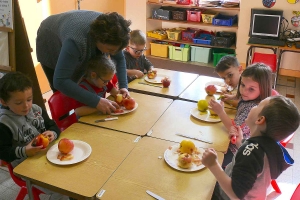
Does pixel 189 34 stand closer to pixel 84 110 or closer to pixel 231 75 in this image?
pixel 231 75

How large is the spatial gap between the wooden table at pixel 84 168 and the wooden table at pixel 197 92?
2.40ft

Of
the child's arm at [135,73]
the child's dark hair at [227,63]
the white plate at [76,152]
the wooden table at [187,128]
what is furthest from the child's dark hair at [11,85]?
the child's dark hair at [227,63]

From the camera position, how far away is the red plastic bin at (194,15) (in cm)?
497

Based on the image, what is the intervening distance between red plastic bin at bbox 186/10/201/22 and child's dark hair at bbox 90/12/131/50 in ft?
11.1

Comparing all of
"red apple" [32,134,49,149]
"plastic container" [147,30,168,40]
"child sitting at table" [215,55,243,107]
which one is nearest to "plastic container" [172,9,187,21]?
"plastic container" [147,30,168,40]

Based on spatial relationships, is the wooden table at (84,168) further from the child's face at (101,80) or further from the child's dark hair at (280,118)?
the child's dark hair at (280,118)

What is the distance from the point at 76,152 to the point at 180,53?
12.7 feet

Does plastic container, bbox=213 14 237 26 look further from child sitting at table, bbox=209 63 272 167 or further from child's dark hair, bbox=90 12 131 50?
child's dark hair, bbox=90 12 131 50

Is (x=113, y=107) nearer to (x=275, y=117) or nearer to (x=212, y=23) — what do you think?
(x=275, y=117)

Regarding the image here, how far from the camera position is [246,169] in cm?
117

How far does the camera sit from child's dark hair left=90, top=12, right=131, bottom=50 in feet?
5.87

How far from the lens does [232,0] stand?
4.87 m

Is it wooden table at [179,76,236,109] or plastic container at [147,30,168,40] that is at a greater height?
plastic container at [147,30,168,40]

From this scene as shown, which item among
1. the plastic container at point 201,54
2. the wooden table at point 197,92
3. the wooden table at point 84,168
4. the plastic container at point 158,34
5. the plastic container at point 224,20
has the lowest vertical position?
the plastic container at point 201,54
